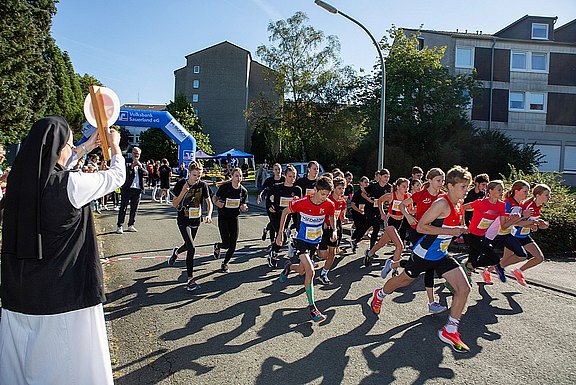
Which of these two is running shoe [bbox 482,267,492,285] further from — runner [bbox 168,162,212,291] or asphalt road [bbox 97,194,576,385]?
runner [bbox 168,162,212,291]

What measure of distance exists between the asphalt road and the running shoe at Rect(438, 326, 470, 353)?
0.28 feet

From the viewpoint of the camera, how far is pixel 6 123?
21.5 meters

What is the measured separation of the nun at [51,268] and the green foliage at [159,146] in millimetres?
52685

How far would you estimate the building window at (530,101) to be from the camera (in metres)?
36.8

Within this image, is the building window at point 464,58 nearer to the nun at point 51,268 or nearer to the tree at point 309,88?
the tree at point 309,88

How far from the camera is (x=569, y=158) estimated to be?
36500 millimetres

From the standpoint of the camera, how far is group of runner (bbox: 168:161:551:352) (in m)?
5.41

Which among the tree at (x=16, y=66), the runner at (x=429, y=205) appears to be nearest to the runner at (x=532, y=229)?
the runner at (x=429, y=205)

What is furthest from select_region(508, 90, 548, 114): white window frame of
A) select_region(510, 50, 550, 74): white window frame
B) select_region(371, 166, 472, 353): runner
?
select_region(371, 166, 472, 353): runner

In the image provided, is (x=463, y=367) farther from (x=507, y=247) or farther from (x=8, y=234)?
(x=8, y=234)

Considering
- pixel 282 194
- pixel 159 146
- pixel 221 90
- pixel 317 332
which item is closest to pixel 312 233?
pixel 317 332

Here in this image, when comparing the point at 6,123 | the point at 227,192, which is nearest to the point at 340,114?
the point at 6,123

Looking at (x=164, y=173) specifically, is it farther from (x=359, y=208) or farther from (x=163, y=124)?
(x=359, y=208)

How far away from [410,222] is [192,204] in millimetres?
3482
